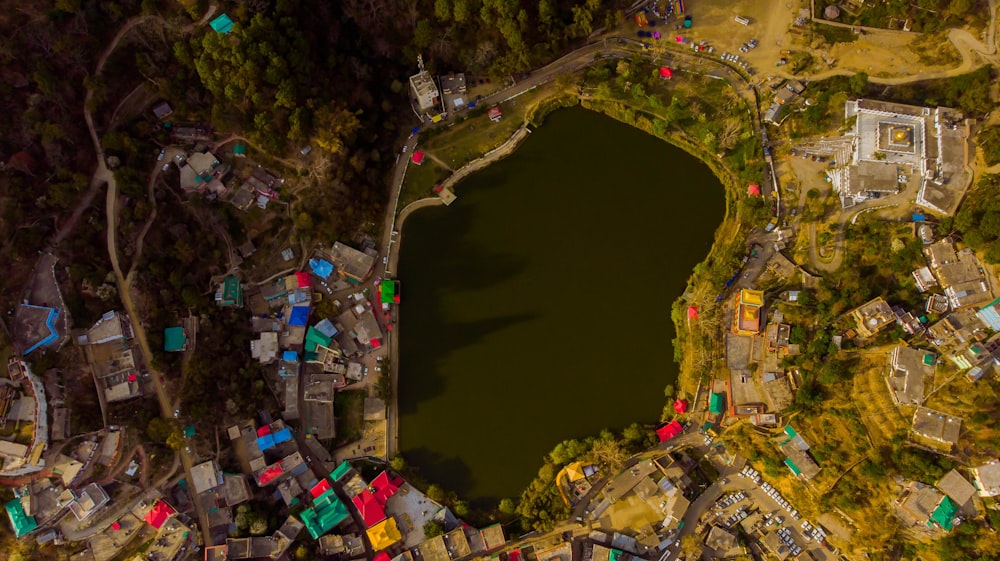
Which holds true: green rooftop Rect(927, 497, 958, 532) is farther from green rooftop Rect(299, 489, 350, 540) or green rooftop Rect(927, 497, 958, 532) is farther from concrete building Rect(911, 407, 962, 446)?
green rooftop Rect(299, 489, 350, 540)

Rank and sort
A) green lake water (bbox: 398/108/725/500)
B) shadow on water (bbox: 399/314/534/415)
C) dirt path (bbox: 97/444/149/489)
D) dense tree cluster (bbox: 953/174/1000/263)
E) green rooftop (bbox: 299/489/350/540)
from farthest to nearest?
shadow on water (bbox: 399/314/534/415), green lake water (bbox: 398/108/725/500), green rooftop (bbox: 299/489/350/540), dense tree cluster (bbox: 953/174/1000/263), dirt path (bbox: 97/444/149/489)

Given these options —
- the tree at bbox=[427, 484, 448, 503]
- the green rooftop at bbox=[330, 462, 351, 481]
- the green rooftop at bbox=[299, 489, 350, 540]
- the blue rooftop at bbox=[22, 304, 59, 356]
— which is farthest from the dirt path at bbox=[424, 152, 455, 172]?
the blue rooftop at bbox=[22, 304, 59, 356]

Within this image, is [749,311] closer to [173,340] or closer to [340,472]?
[340,472]

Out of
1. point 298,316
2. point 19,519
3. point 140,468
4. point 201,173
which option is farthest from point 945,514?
point 19,519

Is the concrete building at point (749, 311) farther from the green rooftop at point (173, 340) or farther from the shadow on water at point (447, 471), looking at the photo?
the green rooftop at point (173, 340)

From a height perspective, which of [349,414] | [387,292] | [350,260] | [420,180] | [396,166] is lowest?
[349,414]

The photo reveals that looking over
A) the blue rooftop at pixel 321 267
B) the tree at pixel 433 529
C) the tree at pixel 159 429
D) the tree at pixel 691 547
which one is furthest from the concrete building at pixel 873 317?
the tree at pixel 159 429
